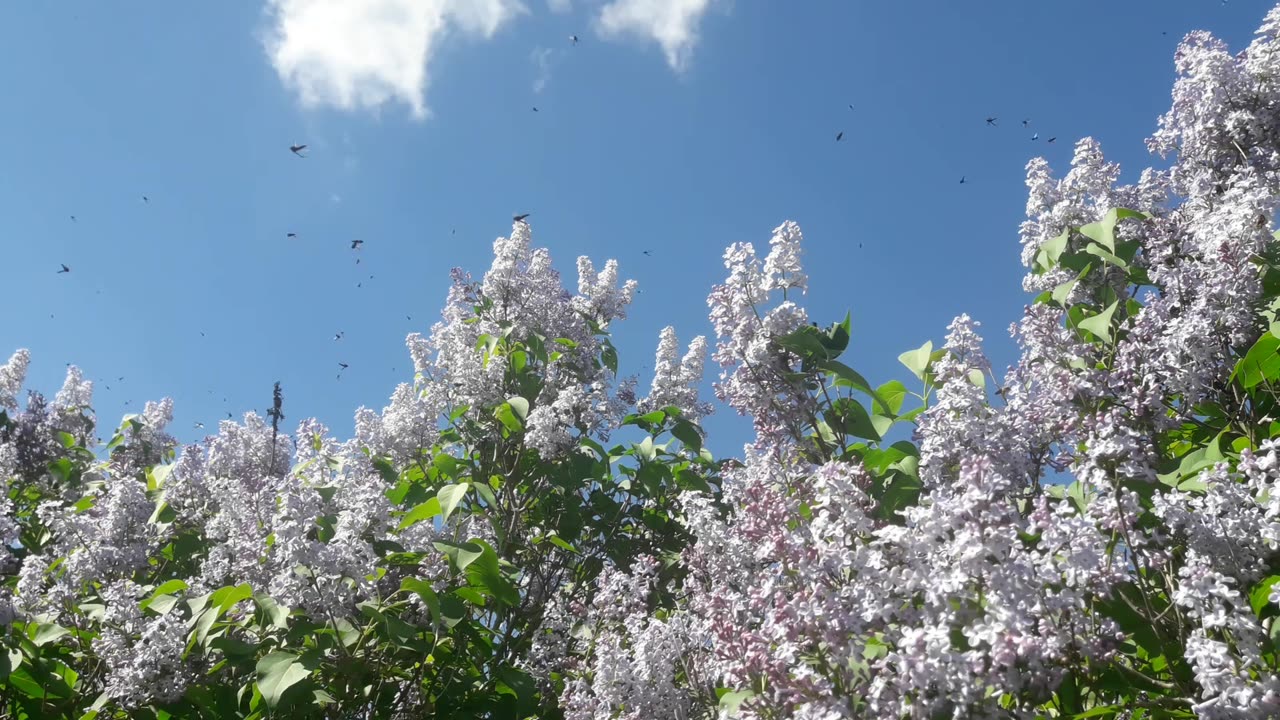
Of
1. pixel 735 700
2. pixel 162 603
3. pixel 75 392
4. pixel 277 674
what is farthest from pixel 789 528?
pixel 75 392

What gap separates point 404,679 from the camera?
4.16 m

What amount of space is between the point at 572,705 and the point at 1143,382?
2.54 meters

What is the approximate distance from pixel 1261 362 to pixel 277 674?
12.0 feet

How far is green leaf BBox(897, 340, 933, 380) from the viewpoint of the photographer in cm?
395

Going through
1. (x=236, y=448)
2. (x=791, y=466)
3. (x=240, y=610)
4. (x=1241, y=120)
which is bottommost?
(x=240, y=610)

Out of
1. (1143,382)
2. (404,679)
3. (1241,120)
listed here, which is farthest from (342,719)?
(1241,120)

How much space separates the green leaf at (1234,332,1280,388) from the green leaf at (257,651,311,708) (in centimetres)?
349

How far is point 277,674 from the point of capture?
330 cm

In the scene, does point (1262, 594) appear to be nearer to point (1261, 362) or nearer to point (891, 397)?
point (1261, 362)

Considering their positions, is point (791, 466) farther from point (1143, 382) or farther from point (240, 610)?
point (240, 610)

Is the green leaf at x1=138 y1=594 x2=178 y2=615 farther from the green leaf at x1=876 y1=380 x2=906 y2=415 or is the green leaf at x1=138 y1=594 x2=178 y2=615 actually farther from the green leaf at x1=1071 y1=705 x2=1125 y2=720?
the green leaf at x1=1071 y1=705 x2=1125 y2=720

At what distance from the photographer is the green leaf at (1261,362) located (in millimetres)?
2941

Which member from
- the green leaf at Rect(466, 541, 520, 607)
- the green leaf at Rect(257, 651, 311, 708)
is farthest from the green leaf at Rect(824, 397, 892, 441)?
the green leaf at Rect(257, 651, 311, 708)

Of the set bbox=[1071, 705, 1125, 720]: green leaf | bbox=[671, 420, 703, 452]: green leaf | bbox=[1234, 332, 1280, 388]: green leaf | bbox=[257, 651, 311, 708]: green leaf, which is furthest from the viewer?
bbox=[671, 420, 703, 452]: green leaf
